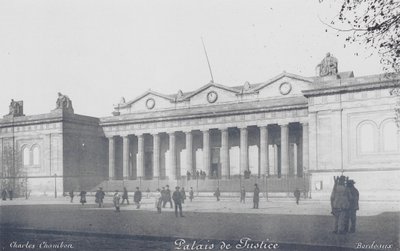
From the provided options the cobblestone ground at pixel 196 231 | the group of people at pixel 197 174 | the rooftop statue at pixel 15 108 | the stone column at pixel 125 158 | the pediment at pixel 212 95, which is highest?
the pediment at pixel 212 95

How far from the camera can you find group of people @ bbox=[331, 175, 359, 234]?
56.9 ft

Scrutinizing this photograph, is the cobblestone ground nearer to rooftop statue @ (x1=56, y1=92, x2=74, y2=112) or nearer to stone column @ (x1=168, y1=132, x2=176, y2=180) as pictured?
stone column @ (x1=168, y1=132, x2=176, y2=180)

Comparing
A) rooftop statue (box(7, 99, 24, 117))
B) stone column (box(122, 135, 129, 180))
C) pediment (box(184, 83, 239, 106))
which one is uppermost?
pediment (box(184, 83, 239, 106))

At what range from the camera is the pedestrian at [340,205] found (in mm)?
17327

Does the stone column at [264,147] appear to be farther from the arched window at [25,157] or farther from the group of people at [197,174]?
the arched window at [25,157]

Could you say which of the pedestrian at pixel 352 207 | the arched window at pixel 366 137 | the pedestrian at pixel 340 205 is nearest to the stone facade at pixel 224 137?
the arched window at pixel 366 137

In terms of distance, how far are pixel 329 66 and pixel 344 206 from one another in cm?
2850

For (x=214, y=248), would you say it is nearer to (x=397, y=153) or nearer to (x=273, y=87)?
(x=397, y=153)

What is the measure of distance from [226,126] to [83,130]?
58.6 feet

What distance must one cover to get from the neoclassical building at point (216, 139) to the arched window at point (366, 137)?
0.08 m

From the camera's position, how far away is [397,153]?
38.3 m

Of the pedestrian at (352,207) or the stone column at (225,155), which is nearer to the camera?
the pedestrian at (352,207)

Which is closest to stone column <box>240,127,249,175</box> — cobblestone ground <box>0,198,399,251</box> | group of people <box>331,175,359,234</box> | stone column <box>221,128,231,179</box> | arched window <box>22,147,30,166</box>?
stone column <box>221,128,231,179</box>

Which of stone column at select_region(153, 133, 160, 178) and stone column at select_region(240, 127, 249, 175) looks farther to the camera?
stone column at select_region(153, 133, 160, 178)
